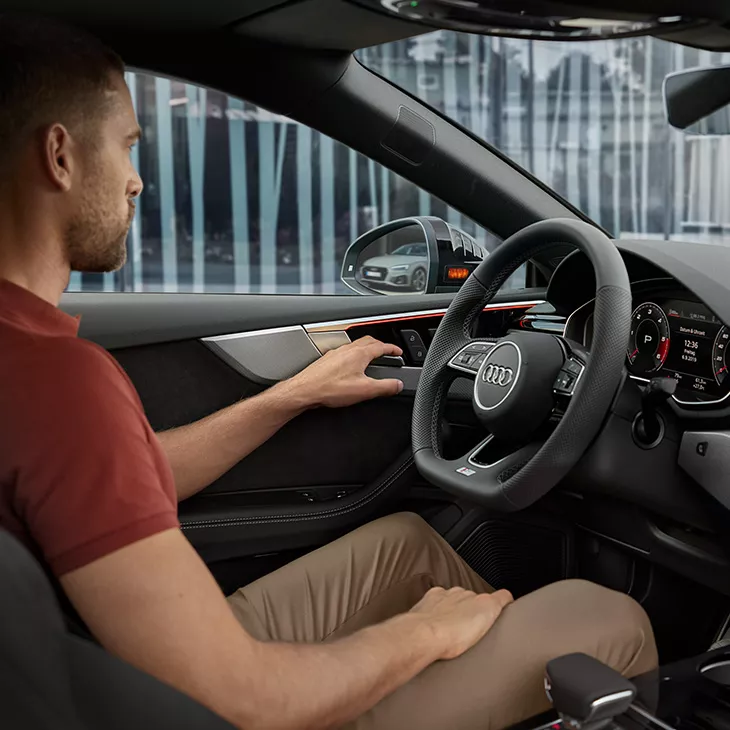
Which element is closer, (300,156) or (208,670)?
(208,670)

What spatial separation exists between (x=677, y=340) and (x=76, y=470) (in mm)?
1164

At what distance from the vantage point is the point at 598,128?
4.72 m

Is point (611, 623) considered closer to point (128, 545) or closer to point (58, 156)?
point (128, 545)

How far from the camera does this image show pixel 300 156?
3553mm

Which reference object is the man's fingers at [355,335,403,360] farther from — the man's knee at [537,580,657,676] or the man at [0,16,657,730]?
the man's knee at [537,580,657,676]

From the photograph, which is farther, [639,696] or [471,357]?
[471,357]

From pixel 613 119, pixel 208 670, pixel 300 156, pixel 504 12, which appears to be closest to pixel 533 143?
pixel 613 119

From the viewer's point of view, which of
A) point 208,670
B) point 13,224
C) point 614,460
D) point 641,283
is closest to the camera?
point 208,670

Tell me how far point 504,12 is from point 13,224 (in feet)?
2.52

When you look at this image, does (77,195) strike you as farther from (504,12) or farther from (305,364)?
(305,364)

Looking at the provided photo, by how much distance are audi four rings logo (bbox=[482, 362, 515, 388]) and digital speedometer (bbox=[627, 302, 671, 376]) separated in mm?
317

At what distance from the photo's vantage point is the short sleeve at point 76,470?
825mm

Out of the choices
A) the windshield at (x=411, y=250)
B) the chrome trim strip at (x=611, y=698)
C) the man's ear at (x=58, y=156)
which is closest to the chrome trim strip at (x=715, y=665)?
the chrome trim strip at (x=611, y=698)

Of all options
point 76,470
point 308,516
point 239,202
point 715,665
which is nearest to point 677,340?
point 715,665
